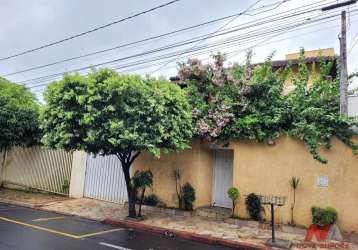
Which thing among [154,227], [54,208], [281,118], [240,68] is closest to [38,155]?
[54,208]

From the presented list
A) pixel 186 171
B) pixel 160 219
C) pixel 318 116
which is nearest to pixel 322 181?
pixel 318 116

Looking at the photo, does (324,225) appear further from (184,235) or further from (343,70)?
(343,70)

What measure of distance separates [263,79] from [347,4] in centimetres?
326

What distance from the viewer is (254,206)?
11.0m

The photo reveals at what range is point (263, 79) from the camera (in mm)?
11359

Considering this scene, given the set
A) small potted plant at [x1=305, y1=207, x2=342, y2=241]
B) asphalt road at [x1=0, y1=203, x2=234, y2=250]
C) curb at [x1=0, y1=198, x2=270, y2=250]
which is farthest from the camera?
small potted plant at [x1=305, y1=207, x2=342, y2=241]

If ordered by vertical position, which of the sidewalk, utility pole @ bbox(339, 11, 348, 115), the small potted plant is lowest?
the sidewalk

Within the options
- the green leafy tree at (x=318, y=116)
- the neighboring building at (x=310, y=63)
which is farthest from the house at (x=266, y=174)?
the neighboring building at (x=310, y=63)

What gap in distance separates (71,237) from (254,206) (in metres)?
5.52

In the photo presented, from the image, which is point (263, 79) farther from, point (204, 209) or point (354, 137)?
point (204, 209)

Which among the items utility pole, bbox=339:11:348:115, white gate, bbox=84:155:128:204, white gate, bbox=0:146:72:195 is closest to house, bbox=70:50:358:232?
white gate, bbox=84:155:128:204

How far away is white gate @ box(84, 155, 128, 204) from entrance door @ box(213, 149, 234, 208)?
12.2 ft

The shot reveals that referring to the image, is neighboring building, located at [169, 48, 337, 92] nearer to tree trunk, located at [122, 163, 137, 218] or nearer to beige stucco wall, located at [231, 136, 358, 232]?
beige stucco wall, located at [231, 136, 358, 232]

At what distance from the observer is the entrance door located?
41.9 ft
